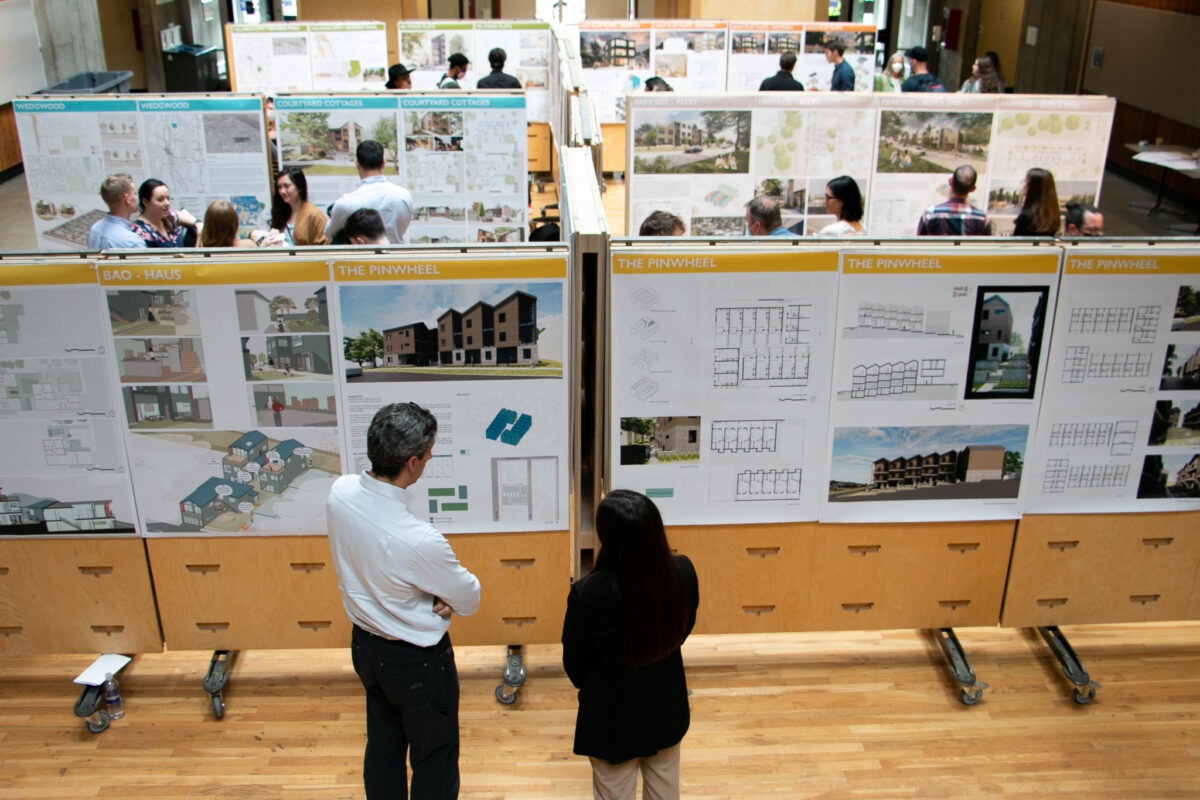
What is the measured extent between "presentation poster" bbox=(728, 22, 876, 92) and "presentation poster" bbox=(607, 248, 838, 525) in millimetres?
8985

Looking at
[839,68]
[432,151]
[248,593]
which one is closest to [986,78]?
[839,68]

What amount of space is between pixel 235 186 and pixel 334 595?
4542 mm

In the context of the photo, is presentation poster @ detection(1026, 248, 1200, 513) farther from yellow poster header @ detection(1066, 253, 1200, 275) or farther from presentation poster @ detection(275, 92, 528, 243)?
presentation poster @ detection(275, 92, 528, 243)

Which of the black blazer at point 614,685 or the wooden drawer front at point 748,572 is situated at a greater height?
the black blazer at point 614,685

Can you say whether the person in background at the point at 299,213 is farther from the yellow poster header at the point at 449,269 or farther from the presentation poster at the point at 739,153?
the yellow poster header at the point at 449,269

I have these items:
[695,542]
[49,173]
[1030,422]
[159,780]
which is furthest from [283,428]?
[49,173]

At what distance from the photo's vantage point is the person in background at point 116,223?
221 inches

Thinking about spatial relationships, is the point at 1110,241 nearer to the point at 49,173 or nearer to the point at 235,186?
the point at 235,186

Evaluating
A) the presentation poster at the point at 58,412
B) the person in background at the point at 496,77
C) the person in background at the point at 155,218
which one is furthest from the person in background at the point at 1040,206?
the person in background at the point at 496,77

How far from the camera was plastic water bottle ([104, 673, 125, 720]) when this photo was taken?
3930 millimetres

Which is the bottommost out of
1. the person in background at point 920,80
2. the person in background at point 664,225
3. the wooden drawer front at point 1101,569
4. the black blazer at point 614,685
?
the wooden drawer front at point 1101,569

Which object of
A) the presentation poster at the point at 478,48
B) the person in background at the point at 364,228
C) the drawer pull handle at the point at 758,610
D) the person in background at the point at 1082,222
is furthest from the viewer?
the presentation poster at the point at 478,48

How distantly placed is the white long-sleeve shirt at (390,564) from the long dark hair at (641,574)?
54 cm

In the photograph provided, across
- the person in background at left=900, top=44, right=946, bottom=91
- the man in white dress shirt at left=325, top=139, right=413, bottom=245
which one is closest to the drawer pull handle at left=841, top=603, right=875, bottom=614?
the man in white dress shirt at left=325, top=139, right=413, bottom=245
